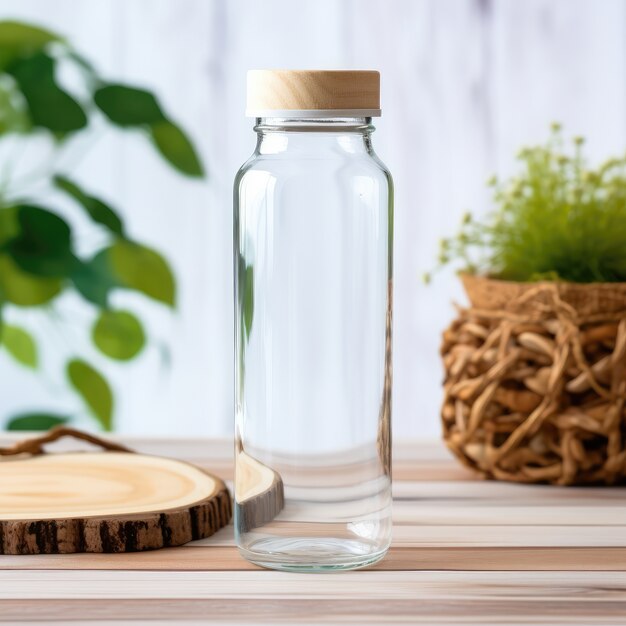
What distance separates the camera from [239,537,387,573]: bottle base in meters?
0.67

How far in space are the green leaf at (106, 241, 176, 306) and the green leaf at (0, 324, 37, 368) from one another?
276 millimetres

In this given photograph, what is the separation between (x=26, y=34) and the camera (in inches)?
57.7

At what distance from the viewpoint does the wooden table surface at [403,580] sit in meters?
0.60

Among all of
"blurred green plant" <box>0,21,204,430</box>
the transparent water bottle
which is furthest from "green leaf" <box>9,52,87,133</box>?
the transparent water bottle

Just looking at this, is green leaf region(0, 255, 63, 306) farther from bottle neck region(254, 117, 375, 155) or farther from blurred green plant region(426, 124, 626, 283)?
bottle neck region(254, 117, 375, 155)

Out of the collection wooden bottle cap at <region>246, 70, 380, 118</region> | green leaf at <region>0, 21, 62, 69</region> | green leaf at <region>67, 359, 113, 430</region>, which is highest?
green leaf at <region>0, 21, 62, 69</region>

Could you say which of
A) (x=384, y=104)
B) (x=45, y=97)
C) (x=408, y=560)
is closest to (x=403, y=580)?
(x=408, y=560)

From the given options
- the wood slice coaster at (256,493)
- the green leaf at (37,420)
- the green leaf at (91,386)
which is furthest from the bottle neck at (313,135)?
A: the green leaf at (37,420)

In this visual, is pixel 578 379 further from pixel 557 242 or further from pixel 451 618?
pixel 451 618

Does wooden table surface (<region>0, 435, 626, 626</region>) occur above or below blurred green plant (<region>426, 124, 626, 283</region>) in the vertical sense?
below

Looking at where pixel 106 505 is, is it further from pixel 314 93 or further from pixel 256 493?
pixel 314 93

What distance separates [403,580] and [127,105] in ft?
3.31

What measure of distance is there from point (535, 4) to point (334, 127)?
1242 mm

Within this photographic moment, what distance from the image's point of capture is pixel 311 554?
0.67 m
